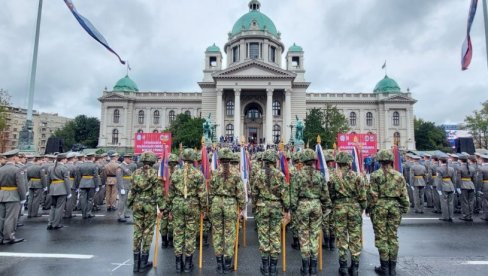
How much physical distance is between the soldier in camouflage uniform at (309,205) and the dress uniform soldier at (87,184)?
8223 mm

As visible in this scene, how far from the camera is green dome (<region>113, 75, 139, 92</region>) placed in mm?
57875

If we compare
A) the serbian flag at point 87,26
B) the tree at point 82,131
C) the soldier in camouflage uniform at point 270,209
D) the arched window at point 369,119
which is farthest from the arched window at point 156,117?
the soldier in camouflage uniform at point 270,209

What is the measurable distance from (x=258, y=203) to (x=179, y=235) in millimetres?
1611

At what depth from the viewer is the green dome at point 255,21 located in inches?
2193

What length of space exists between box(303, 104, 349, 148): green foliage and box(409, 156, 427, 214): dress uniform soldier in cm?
2833

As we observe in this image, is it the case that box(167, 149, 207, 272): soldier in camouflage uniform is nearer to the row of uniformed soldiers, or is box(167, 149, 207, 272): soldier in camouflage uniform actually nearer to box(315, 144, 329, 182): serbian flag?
box(315, 144, 329, 182): serbian flag

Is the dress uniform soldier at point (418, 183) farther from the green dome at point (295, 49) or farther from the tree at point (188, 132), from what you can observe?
the green dome at point (295, 49)

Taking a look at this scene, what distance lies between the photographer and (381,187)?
5641mm

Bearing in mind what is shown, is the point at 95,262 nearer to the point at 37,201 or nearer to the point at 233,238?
the point at 233,238

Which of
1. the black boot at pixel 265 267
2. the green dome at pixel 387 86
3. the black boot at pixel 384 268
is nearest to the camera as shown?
the black boot at pixel 265 267

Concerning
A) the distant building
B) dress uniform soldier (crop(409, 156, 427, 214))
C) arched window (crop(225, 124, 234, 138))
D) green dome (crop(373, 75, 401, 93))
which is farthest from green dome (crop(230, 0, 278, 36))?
the distant building

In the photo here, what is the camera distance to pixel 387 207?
5512mm

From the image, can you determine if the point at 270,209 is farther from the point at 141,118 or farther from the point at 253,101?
the point at 141,118

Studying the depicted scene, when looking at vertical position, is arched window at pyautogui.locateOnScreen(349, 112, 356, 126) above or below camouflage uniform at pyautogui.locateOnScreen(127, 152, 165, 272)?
above
